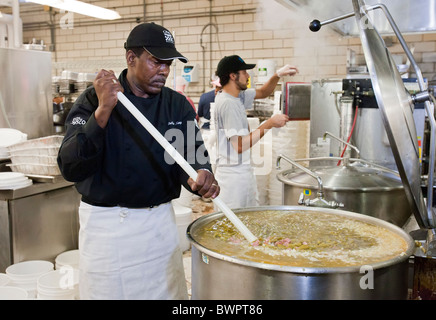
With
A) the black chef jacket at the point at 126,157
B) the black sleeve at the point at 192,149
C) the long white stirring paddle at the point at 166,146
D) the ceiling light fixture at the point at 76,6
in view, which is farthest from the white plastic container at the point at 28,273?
the ceiling light fixture at the point at 76,6

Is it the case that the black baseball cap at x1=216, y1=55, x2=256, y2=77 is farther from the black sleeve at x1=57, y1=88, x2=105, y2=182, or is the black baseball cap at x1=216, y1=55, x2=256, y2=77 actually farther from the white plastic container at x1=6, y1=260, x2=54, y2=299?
the white plastic container at x1=6, y1=260, x2=54, y2=299

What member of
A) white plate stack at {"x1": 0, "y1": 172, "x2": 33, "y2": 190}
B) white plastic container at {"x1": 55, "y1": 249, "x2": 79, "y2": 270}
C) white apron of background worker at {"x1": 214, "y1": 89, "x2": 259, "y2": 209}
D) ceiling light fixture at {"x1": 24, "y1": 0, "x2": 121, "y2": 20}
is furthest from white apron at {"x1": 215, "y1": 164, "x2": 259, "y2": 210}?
ceiling light fixture at {"x1": 24, "y1": 0, "x2": 121, "y2": 20}

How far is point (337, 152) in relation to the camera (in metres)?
3.74

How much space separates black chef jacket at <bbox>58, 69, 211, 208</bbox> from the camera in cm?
169

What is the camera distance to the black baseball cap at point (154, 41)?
1.73 m

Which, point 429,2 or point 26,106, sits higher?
point 429,2

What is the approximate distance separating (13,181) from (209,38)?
5597 mm

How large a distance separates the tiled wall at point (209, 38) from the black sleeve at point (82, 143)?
496 cm

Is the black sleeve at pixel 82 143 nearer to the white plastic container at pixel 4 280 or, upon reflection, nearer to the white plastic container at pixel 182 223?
the white plastic container at pixel 4 280

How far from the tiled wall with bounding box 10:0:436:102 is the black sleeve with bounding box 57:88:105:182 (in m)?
→ 4.96

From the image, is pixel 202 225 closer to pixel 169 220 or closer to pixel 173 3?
pixel 169 220
